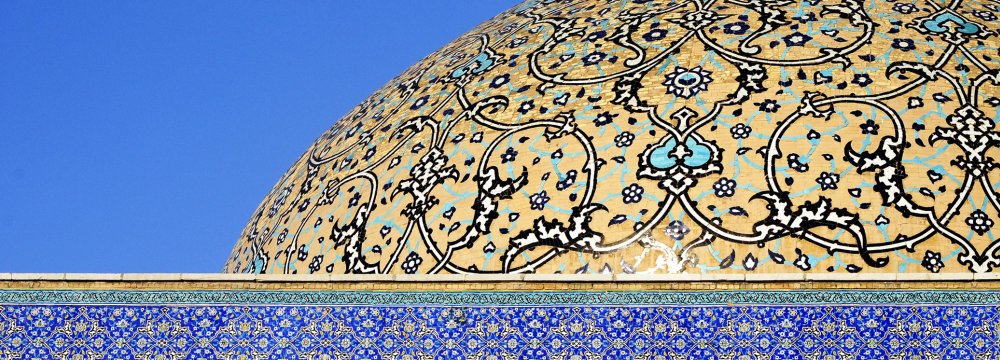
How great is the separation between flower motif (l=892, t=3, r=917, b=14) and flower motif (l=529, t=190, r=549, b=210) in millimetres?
1538

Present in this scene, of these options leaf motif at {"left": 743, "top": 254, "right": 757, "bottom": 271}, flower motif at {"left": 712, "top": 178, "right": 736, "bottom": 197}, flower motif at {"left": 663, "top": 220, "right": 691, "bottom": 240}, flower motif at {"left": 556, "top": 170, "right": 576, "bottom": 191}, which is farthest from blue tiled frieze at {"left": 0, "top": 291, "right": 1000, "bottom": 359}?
flower motif at {"left": 556, "top": 170, "right": 576, "bottom": 191}

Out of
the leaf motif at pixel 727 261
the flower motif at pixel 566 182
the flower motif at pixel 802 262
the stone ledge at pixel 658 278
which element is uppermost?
the flower motif at pixel 566 182

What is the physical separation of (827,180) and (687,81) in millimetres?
691

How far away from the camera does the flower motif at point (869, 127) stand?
22.7 feet

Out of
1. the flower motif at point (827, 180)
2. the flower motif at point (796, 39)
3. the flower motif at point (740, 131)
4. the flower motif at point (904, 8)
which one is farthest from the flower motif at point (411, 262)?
the flower motif at point (904, 8)

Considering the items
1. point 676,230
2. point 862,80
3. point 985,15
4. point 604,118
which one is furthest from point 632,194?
point 985,15

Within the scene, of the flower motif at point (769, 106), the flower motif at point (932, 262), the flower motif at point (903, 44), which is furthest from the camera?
the flower motif at point (903, 44)

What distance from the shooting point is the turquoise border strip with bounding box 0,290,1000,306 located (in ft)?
20.2

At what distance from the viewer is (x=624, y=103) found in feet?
23.8

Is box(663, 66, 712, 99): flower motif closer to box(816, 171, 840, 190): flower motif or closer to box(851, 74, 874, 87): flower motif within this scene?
box(851, 74, 874, 87): flower motif

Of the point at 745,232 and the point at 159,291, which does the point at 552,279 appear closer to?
the point at 745,232

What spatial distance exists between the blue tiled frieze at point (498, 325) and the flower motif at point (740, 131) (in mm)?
894

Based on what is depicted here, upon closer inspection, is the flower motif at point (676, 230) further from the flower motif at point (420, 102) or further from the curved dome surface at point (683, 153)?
the flower motif at point (420, 102)

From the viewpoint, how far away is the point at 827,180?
6793mm
